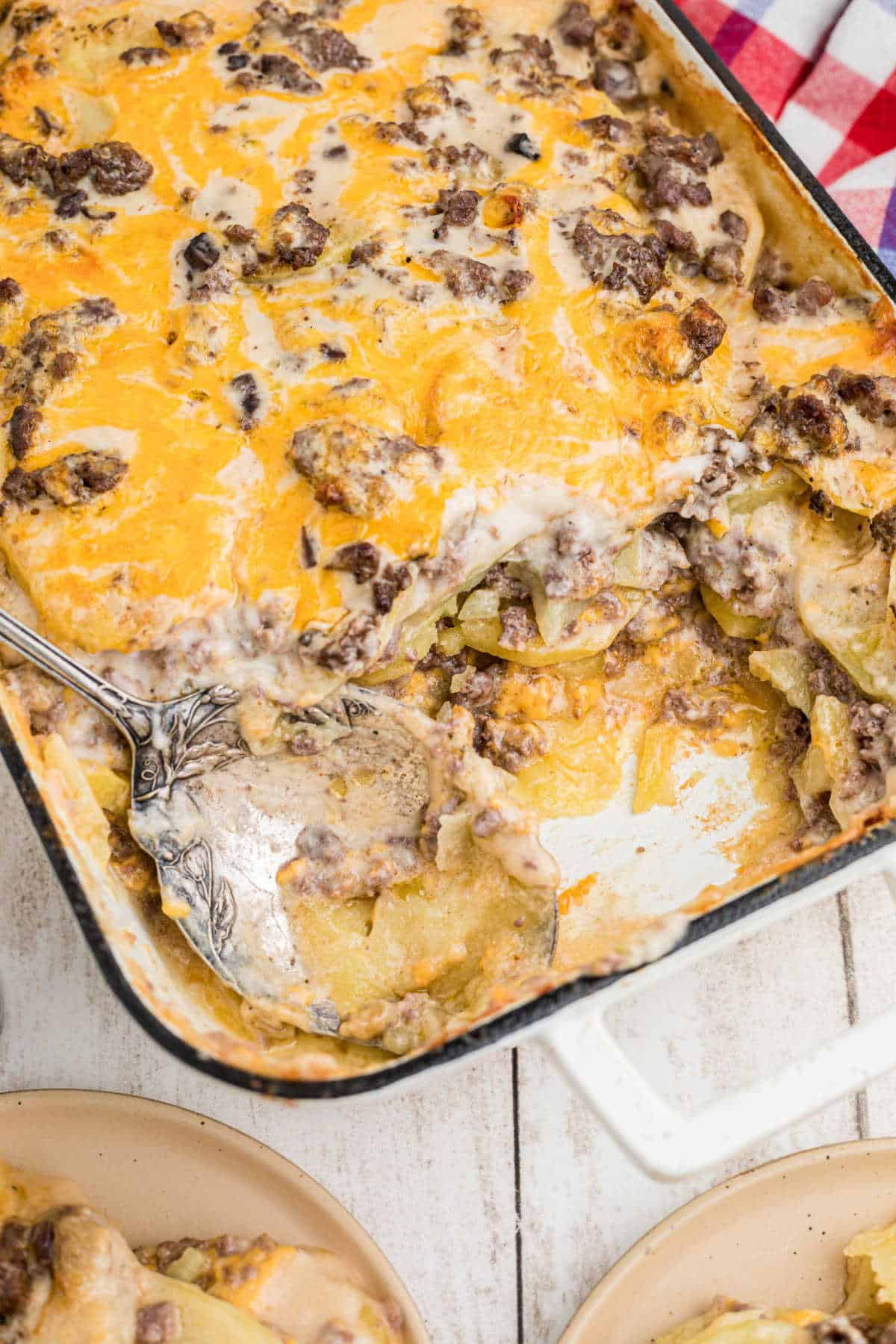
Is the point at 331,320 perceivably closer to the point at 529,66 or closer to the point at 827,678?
the point at 529,66

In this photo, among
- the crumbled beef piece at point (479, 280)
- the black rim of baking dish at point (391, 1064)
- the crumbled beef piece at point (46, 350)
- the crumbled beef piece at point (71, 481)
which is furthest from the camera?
the crumbled beef piece at point (479, 280)

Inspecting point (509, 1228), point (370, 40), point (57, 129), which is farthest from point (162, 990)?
point (370, 40)

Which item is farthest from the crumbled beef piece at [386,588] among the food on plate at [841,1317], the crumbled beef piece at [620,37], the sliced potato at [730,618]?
the food on plate at [841,1317]

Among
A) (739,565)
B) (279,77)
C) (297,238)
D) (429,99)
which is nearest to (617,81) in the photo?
(429,99)

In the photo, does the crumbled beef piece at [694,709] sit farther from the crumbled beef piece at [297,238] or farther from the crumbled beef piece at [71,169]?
the crumbled beef piece at [71,169]

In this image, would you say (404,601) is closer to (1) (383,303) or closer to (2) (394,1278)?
(1) (383,303)

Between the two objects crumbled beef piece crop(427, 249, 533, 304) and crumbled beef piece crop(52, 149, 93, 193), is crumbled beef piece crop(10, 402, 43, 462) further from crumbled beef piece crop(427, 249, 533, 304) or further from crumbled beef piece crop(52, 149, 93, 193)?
crumbled beef piece crop(427, 249, 533, 304)

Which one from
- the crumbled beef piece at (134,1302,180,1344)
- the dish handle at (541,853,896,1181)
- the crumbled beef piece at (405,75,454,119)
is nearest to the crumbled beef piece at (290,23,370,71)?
the crumbled beef piece at (405,75,454,119)
